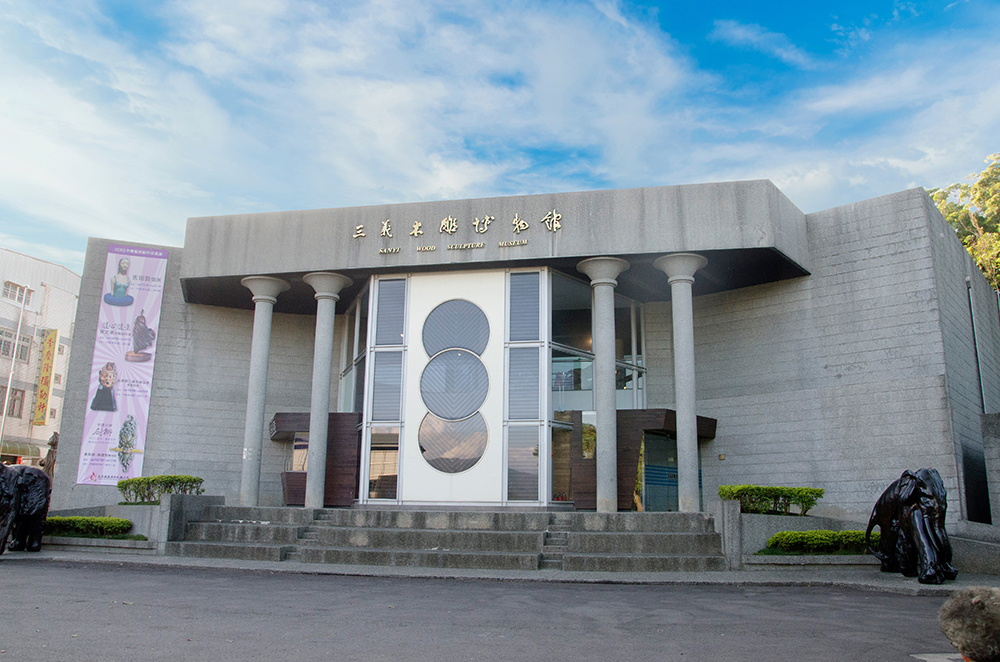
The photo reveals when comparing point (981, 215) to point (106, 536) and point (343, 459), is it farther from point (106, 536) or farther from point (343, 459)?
point (106, 536)

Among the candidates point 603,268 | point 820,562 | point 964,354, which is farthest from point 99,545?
point 964,354

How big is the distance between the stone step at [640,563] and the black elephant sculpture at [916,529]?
7.80 feet

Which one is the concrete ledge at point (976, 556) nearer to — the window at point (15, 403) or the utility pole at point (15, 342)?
the utility pole at point (15, 342)

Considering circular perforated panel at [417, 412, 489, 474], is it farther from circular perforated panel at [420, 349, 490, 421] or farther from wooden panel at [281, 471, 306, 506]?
wooden panel at [281, 471, 306, 506]

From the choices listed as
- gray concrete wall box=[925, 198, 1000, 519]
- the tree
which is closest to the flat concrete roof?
gray concrete wall box=[925, 198, 1000, 519]

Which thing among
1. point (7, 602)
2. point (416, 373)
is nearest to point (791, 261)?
point (416, 373)

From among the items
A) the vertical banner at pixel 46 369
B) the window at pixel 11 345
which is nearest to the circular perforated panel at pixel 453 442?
the vertical banner at pixel 46 369

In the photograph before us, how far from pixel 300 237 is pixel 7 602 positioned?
449 inches

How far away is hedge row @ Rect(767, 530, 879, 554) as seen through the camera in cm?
1208

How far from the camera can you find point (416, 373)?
667 inches

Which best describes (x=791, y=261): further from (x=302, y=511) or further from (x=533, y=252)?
(x=302, y=511)

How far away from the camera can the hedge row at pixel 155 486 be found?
15.9 metres

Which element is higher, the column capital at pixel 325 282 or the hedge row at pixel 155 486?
the column capital at pixel 325 282

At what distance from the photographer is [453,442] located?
16484mm
